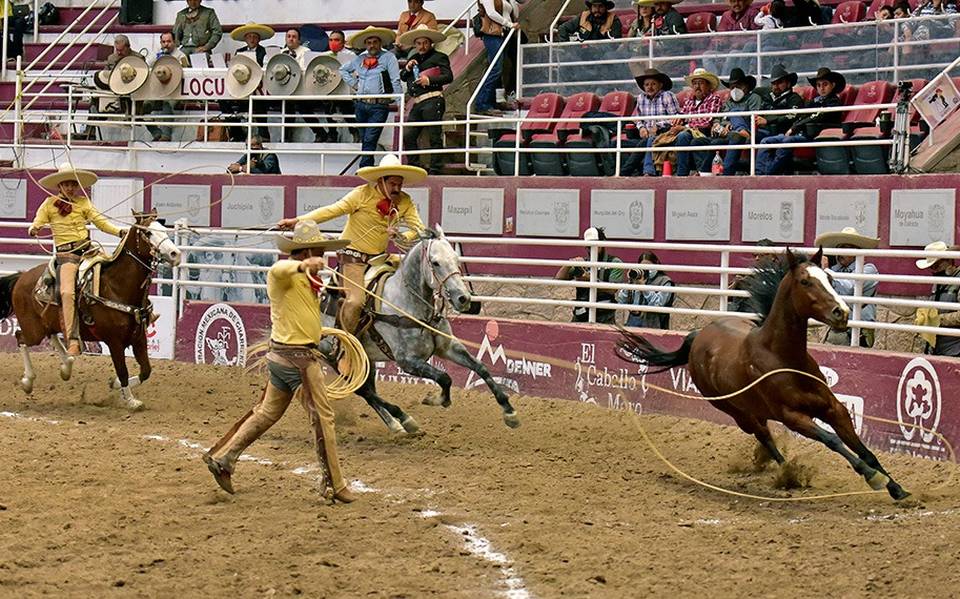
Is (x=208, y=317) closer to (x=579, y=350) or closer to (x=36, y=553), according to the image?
(x=579, y=350)

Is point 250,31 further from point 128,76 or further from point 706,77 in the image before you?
point 706,77

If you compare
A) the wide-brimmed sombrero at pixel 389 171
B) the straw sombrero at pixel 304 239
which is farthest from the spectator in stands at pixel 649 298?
the straw sombrero at pixel 304 239

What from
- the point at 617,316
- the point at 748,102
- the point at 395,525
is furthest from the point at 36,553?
the point at 748,102

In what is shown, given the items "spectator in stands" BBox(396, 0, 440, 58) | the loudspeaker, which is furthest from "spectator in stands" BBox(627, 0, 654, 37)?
the loudspeaker

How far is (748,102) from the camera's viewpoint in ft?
55.2

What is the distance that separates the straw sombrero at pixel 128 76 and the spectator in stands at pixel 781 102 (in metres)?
10.5

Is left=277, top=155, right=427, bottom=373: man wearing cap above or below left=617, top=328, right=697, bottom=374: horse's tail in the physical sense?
above

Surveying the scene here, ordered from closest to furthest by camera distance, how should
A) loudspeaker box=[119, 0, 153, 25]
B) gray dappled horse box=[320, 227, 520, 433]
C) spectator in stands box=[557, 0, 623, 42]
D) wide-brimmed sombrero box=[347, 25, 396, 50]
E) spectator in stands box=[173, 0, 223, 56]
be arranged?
gray dappled horse box=[320, 227, 520, 433], spectator in stands box=[557, 0, 623, 42], wide-brimmed sombrero box=[347, 25, 396, 50], spectator in stands box=[173, 0, 223, 56], loudspeaker box=[119, 0, 153, 25]

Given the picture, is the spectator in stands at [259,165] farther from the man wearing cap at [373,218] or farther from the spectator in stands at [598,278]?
the man wearing cap at [373,218]

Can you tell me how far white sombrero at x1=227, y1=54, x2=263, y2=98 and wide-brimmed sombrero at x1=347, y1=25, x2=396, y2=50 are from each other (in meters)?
1.46

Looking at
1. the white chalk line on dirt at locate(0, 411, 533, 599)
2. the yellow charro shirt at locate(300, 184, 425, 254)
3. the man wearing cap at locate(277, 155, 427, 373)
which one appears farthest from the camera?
the yellow charro shirt at locate(300, 184, 425, 254)

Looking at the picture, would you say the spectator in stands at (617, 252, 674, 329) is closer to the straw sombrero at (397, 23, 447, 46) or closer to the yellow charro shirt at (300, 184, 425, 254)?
the yellow charro shirt at (300, 184, 425, 254)

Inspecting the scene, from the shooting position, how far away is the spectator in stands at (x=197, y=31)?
24188 millimetres

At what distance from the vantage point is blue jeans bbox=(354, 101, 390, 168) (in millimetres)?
20344
